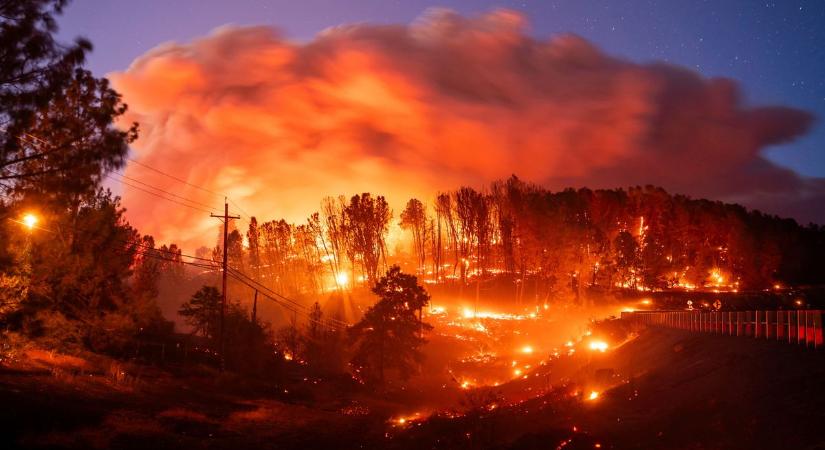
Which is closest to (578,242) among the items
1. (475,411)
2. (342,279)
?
(342,279)

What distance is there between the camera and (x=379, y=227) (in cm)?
9338

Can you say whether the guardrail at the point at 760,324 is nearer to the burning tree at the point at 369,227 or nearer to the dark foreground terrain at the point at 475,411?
the dark foreground terrain at the point at 475,411

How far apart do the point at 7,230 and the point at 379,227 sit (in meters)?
70.9

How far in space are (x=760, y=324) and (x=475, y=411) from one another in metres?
14.9

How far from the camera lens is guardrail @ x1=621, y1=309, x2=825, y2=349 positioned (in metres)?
21.3

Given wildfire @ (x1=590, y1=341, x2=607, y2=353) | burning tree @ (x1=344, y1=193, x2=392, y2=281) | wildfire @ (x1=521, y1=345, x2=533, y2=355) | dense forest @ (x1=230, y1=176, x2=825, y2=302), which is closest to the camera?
wildfire @ (x1=590, y1=341, x2=607, y2=353)

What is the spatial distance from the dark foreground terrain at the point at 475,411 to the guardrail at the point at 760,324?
29.6 inches

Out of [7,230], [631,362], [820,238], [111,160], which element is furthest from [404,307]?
[820,238]

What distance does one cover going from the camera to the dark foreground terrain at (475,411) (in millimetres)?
15766

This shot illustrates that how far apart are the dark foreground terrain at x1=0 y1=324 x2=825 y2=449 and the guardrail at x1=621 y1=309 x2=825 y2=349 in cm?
75

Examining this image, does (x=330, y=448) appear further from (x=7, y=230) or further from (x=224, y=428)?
(x=7, y=230)

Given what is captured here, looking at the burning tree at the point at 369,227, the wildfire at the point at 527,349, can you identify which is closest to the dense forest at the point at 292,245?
the burning tree at the point at 369,227

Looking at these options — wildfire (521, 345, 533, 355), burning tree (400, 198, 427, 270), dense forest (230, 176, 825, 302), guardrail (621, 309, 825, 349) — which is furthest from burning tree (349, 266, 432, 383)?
burning tree (400, 198, 427, 270)

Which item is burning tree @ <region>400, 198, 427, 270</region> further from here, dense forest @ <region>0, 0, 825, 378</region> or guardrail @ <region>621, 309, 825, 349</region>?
guardrail @ <region>621, 309, 825, 349</region>
